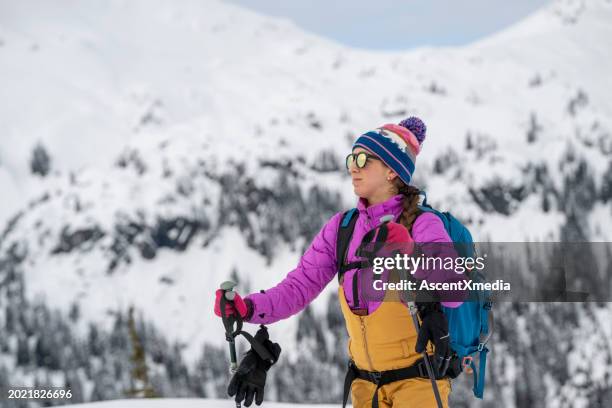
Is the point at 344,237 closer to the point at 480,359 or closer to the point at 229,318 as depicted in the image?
the point at 229,318

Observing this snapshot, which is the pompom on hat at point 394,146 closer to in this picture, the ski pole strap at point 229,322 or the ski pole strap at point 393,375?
the ski pole strap at point 393,375

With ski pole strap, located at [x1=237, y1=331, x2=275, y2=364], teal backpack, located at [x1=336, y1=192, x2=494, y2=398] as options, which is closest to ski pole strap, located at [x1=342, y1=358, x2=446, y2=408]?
teal backpack, located at [x1=336, y1=192, x2=494, y2=398]

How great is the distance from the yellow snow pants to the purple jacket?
0.11 metres

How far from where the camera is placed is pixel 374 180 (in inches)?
165

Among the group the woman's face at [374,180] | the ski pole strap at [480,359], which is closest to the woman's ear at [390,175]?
the woman's face at [374,180]

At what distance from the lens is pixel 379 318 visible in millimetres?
3793

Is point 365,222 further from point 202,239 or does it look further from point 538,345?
point 202,239

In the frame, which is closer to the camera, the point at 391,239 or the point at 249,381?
the point at 391,239

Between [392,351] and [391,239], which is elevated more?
[391,239]

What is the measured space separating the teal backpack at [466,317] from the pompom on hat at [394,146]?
26 cm

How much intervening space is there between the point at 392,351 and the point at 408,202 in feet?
3.26

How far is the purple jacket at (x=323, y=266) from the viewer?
3773 millimetres

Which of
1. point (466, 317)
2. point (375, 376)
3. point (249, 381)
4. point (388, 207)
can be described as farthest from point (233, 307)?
point (466, 317)

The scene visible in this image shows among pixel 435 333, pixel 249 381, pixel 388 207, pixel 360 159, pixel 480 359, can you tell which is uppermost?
pixel 360 159
